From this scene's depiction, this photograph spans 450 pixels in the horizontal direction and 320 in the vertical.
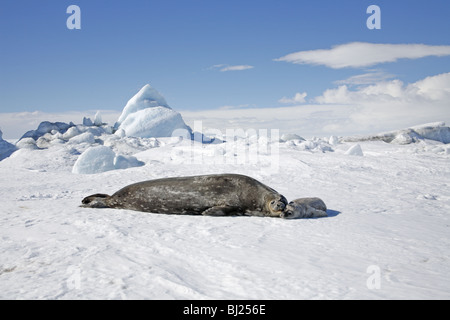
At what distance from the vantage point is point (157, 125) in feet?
72.7

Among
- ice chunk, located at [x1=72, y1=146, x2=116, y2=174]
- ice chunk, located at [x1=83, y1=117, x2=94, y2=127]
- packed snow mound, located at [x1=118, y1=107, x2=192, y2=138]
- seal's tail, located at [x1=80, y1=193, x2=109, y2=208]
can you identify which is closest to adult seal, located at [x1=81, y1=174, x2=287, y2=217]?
seal's tail, located at [x1=80, y1=193, x2=109, y2=208]

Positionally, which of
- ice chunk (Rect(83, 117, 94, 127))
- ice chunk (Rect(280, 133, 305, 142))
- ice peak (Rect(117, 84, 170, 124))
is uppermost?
ice peak (Rect(117, 84, 170, 124))

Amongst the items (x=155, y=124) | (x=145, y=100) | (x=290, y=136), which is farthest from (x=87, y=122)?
(x=290, y=136)

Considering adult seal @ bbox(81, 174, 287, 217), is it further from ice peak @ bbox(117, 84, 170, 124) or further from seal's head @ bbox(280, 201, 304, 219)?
ice peak @ bbox(117, 84, 170, 124)

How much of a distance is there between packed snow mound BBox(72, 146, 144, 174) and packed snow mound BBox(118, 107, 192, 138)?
36.5 feet

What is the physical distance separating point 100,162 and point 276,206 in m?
8.14

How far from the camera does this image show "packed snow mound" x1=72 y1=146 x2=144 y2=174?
1058 cm

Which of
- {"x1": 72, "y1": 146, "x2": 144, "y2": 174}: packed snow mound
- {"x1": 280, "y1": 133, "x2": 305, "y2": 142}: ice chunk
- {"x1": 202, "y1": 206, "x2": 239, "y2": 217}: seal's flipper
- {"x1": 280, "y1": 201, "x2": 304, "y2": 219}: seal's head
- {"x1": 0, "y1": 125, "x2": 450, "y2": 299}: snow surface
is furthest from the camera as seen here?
{"x1": 280, "y1": 133, "x2": 305, "y2": 142}: ice chunk

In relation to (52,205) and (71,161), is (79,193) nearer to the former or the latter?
(52,205)

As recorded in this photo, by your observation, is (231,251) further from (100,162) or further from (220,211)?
(100,162)

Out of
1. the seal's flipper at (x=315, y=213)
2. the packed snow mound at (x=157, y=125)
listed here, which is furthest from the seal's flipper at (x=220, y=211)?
the packed snow mound at (x=157, y=125)

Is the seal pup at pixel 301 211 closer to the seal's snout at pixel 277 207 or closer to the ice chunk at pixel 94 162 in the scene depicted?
the seal's snout at pixel 277 207

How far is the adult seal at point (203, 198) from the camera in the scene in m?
3.96
